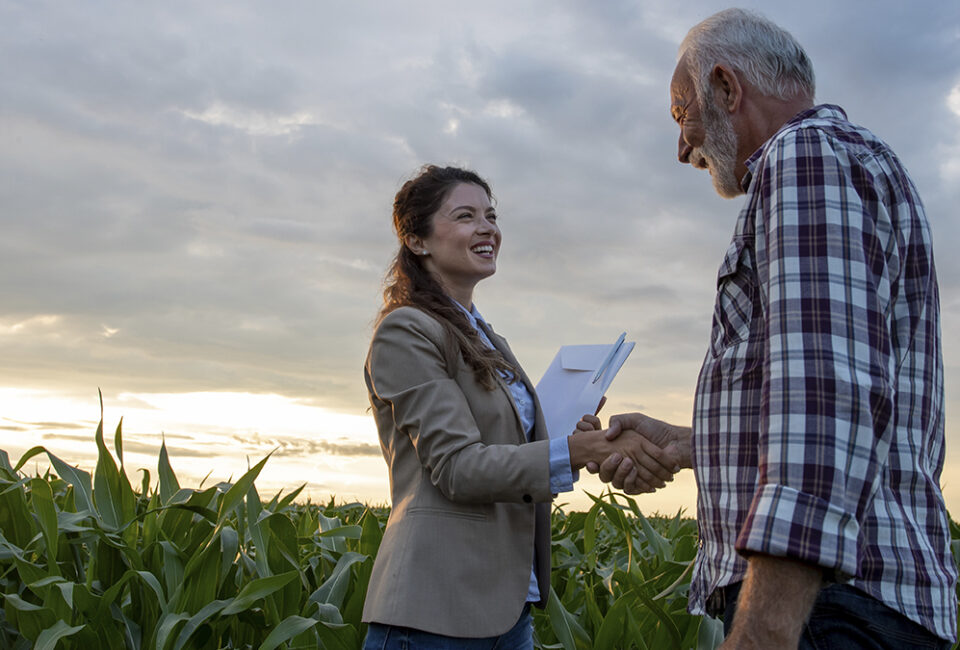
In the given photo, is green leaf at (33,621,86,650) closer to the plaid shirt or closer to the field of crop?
the field of crop

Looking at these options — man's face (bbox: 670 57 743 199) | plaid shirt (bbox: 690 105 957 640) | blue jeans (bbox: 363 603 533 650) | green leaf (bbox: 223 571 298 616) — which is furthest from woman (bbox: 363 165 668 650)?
man's face (bbox: 670 57 743 199)

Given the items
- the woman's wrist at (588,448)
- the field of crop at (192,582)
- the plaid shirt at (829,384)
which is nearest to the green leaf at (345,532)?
the field of crop at (192,582)

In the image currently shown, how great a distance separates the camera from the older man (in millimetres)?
1279

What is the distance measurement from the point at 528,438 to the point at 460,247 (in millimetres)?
629

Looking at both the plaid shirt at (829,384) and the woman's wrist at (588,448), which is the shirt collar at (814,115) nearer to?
the plaid shirt at (829,384)

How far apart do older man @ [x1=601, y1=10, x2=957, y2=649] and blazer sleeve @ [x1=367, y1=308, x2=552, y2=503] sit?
1.90 ft

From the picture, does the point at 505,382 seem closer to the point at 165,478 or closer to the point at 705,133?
the point at 705,133

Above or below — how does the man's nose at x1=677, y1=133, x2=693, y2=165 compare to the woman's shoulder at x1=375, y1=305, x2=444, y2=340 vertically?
above

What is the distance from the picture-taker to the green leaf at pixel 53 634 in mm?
2254

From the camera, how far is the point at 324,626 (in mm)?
2496

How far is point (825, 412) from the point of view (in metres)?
1.29

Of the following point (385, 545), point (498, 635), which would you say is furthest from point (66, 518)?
point (498, 635)

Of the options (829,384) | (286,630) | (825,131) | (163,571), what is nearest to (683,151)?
→ (825,131)

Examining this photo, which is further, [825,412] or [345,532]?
[345,532]
